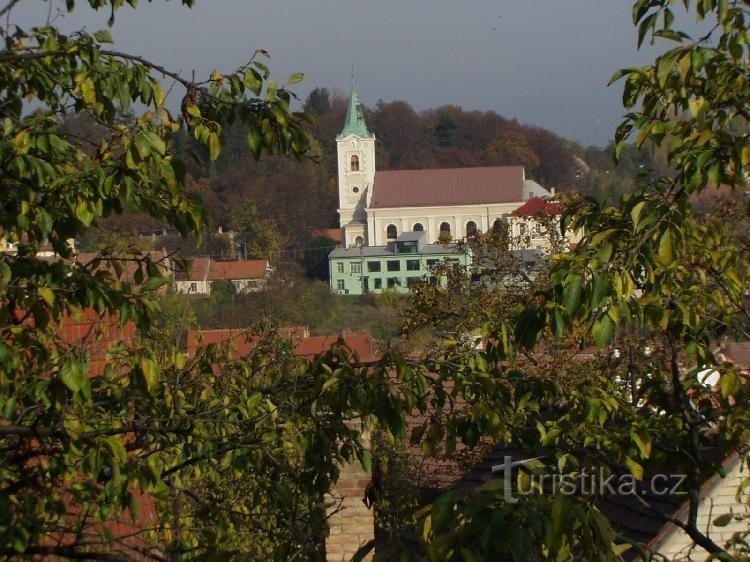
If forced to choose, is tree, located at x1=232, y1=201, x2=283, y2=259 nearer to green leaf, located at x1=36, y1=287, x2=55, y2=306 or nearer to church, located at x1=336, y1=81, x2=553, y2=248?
church, located at x1=336, y1=81, x2=553, y2=248

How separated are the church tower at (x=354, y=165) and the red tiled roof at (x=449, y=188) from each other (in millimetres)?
3234

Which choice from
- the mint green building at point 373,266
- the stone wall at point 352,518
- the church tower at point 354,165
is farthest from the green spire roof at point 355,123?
the stone wall at point 352,518

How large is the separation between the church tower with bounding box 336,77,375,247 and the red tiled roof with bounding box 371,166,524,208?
3.23 metres

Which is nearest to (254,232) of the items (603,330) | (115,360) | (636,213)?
(115,360)

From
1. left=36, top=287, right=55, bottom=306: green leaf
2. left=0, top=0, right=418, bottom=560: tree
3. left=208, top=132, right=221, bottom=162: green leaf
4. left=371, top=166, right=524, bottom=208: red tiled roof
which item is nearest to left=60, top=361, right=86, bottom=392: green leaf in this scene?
left=0, top=0, right=418, bottom=560: tree

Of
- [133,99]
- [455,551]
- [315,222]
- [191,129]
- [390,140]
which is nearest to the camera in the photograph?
[455,551]

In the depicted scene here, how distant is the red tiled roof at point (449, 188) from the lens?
93438 mm

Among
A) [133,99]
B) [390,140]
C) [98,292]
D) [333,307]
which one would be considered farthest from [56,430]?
[390,140]

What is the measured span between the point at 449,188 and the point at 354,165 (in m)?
10.4

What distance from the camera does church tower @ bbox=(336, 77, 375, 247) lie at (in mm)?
98250

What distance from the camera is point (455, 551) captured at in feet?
7.84

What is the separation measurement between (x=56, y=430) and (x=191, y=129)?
113 centimetres

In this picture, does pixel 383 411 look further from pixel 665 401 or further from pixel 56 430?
pixel 665 401

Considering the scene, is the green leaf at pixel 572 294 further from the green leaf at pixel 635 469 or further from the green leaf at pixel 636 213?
the green leaf at pixel 635 469
